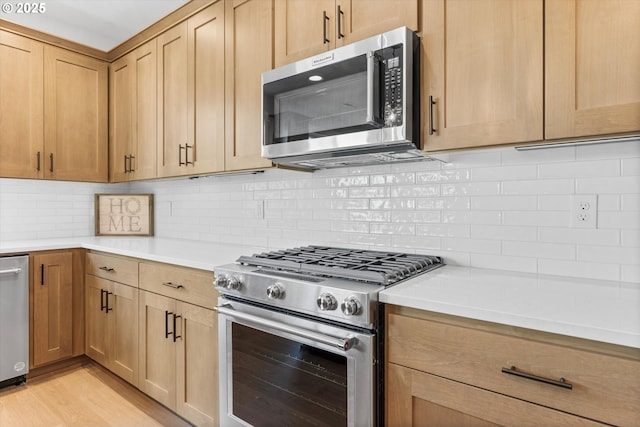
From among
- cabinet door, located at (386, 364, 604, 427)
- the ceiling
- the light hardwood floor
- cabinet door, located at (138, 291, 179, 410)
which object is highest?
the ceiling

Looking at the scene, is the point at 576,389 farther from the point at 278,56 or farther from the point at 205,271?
the point at 278,56

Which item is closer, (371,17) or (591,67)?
(591,67)

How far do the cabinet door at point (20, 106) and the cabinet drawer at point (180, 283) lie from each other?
136 centimetres

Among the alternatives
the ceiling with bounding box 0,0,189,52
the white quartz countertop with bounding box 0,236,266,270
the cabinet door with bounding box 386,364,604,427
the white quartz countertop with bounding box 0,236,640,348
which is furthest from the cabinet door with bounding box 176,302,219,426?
the ceiling with bounding box 0,0,189,52

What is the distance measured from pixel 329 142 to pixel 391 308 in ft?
2.47

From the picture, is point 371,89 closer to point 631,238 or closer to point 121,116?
point 631,238

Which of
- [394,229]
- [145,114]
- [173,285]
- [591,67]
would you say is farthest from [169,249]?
[591,67]

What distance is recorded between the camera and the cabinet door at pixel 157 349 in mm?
2021

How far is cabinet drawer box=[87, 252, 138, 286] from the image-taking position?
229 centimetres

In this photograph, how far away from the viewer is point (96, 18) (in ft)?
9.33

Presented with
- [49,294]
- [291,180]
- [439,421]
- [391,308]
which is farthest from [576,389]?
[49,294]

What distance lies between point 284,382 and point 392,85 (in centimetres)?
122

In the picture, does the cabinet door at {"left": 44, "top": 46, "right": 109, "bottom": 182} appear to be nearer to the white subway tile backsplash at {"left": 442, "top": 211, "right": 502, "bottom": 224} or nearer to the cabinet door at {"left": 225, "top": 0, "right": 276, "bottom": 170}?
the cabinet door at {"left": 225, "top": 0, "right": 276, "bottom": 170}

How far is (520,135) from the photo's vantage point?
1256 millimetres
